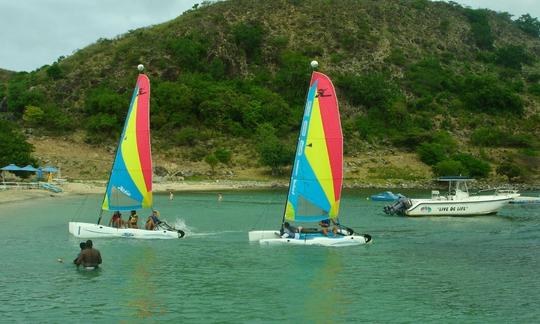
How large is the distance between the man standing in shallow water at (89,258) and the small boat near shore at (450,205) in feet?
114

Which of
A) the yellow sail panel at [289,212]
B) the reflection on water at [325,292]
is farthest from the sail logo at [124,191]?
the reflection on water at [325,292]

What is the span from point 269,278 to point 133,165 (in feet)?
44.3

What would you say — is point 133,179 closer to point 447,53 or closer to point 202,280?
point 202,280

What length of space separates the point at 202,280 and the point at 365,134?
304ft

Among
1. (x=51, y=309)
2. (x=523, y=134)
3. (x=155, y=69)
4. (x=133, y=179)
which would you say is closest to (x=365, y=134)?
(x=523, y=134)

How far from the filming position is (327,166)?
1455 inches

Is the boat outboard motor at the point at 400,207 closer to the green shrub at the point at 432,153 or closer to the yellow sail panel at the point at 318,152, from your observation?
the yellow sail panel at the point at 318,152

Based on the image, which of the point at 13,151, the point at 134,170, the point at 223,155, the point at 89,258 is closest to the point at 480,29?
the point at 223,155

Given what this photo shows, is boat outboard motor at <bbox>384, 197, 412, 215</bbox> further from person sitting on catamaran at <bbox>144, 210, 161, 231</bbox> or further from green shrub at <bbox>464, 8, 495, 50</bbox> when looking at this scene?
green shrub at <bbox>464, 8, 495, 50</bbox>

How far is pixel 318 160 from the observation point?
121ft

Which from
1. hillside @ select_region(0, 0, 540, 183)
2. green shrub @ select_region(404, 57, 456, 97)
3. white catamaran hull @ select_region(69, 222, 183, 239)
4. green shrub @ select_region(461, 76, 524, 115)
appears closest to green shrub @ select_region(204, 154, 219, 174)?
hillside @ select_region(0, 0, 540, 183)

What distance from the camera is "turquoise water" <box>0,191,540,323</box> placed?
24.6 meters

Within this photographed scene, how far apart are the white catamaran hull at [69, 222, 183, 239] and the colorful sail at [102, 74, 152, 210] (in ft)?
4.86

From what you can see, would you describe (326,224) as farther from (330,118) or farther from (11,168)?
(11,168)
